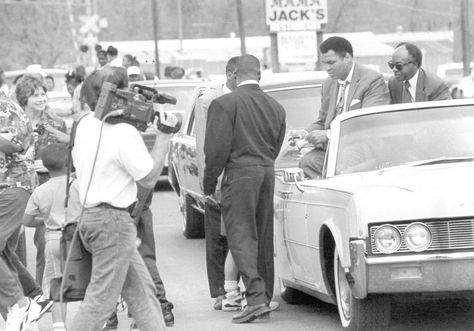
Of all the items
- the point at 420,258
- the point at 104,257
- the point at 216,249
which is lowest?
the point at 216,249

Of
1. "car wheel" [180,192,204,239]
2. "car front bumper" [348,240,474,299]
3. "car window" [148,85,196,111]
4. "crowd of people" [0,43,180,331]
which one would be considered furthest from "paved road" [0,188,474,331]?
"car window" [148,85,196,111]

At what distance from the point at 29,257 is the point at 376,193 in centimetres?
688

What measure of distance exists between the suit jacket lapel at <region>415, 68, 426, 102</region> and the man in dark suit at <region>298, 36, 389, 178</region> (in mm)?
275

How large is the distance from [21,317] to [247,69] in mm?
2452

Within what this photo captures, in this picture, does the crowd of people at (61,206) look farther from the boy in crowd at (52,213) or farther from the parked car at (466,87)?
the parked car at (466,87)

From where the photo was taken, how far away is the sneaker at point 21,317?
9.25 metres

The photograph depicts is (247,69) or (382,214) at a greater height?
(247,69)

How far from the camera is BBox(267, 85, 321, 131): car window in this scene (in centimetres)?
1269

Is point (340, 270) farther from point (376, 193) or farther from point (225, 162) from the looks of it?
point (225, 162)

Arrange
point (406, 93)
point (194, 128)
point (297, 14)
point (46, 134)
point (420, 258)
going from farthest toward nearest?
point (297, 14) < point (194, 128) < point (46, 134) < point (406, 93) < point (420, 258)

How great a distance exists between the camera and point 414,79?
11172mm

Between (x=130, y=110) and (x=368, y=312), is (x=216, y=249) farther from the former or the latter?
(x=130, y=110)

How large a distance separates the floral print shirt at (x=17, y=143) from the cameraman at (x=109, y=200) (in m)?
2.27

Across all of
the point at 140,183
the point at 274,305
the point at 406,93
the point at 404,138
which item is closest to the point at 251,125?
the point at 404,138
